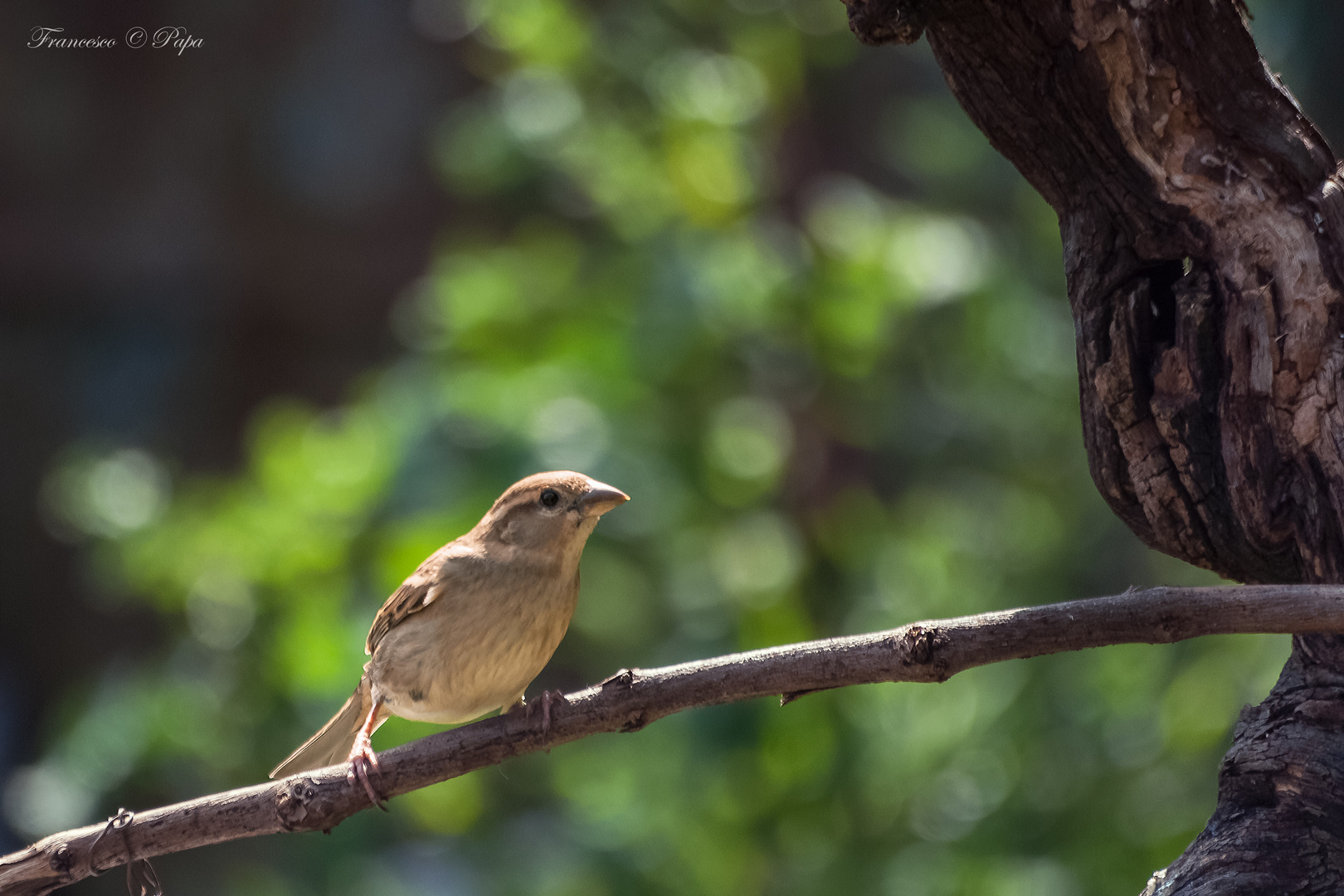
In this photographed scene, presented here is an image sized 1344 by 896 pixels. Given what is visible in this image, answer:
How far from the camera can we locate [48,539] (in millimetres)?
10055

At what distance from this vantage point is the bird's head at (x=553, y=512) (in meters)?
2.88

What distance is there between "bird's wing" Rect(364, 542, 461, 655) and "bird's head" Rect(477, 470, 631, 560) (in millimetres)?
151

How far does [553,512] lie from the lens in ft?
9.54

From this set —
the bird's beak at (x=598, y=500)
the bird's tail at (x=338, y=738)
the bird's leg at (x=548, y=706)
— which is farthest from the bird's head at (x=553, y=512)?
the bird's leg at (x=548, y=706)

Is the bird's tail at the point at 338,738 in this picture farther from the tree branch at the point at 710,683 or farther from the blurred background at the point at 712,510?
the blurred background at the point at 712,510

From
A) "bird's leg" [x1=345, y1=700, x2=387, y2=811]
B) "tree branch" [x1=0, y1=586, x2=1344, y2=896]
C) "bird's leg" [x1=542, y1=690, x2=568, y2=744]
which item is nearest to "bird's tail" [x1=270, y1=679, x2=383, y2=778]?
"bird's leg" [x1=345, y1=700, x2=387, y2=811]

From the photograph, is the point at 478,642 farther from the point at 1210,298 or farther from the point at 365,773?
the point at 1210,298

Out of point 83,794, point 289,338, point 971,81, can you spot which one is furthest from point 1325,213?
point 289,338

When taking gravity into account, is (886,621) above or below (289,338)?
below

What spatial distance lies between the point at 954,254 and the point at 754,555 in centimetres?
181

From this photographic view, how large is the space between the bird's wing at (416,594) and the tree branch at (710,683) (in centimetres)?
76

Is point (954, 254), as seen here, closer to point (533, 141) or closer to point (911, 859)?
Result: point (533, 141)

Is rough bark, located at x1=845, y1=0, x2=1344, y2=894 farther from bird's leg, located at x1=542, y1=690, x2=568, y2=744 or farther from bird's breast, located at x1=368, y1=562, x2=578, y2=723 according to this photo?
bird's breast, located at x1=368, y1=562, x2=578, y2=723

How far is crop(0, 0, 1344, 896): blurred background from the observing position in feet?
16.2
